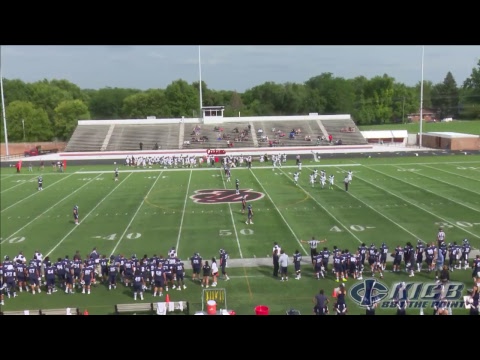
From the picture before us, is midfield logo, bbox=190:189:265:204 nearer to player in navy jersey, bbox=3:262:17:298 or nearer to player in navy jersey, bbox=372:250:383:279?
player in navy jersey, bbox=372:250:383:279

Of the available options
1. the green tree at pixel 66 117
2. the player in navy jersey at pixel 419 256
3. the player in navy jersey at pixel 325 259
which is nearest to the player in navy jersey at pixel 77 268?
the player in navy jersey at pixel 325 259

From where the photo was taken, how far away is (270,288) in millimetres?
9062

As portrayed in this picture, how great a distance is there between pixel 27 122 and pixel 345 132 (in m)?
22.2

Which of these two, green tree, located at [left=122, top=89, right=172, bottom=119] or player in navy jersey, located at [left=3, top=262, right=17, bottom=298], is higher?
green tree, located at [left=122, top=89, right=172, bottom=119]

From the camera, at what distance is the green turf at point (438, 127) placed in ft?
78.6

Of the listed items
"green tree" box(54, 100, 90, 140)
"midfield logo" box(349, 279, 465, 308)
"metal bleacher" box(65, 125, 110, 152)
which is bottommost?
"midfield logo" box(349, 279, 465, 308)

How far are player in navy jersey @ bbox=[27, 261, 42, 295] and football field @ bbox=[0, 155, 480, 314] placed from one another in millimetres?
204

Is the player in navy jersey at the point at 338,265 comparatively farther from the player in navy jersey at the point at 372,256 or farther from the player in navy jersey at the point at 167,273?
the player in navy jersey at the point at 167,273

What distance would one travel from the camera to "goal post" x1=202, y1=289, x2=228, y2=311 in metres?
8.27

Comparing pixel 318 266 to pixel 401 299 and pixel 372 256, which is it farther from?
pixel 401 299

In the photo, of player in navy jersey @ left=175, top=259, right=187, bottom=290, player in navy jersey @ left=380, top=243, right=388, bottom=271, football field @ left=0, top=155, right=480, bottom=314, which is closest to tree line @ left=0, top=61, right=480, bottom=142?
football field @ left=0, top=155, right=480, bottom=314

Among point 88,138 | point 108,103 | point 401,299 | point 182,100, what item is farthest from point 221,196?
point 108,103

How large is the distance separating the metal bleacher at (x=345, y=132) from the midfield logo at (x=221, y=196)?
15.9 metres

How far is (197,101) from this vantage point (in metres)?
42.3
